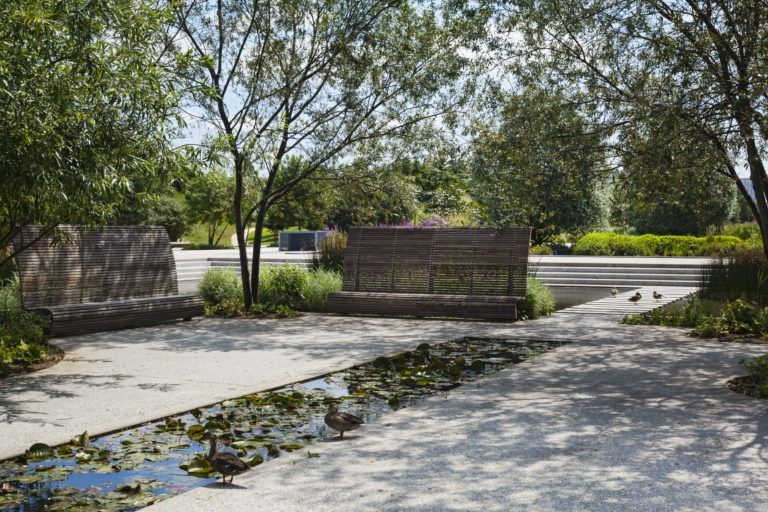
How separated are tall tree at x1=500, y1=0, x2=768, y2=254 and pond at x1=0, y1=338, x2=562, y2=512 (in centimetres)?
363

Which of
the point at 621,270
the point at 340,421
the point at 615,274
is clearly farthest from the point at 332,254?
the point at 340,421

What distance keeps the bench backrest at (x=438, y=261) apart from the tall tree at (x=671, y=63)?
3257 millimetres

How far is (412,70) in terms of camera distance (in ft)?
45.3

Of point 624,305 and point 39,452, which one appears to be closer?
point 39,452

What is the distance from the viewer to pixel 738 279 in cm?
1442

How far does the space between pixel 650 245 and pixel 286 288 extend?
20027 mm

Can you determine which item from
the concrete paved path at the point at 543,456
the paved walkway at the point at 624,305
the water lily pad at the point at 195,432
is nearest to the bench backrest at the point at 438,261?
the paved walkway at the point at 624,305

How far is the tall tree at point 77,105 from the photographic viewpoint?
6543mm

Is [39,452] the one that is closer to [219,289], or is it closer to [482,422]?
[482,422]

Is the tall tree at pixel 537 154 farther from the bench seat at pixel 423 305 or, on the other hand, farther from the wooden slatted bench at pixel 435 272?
the bench seat at pixel 423 305

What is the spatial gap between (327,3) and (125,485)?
33.8 ft

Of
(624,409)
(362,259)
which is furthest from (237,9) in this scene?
(624,409)

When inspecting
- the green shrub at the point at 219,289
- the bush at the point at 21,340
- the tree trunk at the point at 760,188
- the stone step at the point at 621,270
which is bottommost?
the bush at the point at 21,340

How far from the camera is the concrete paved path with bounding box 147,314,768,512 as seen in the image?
171 inches
